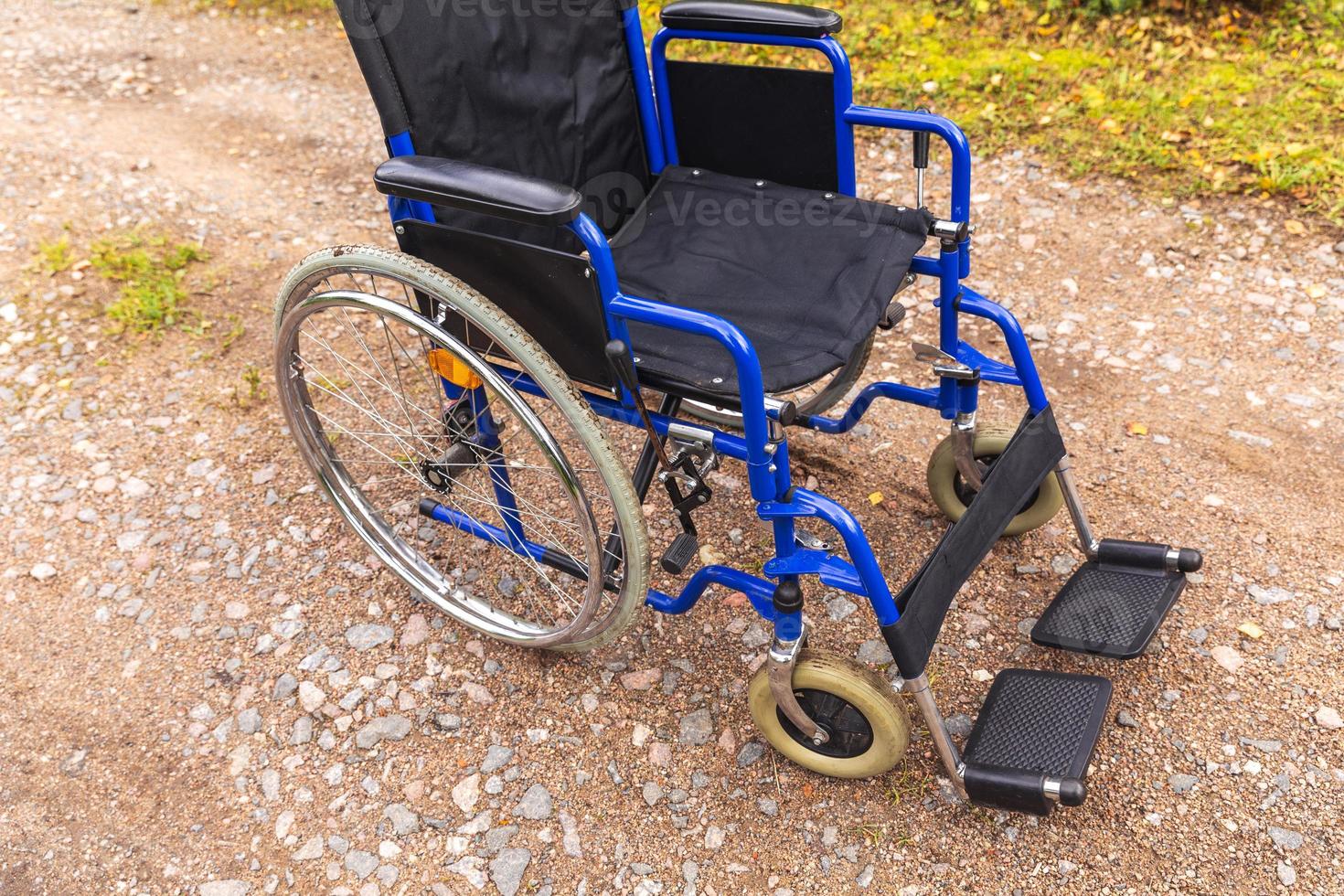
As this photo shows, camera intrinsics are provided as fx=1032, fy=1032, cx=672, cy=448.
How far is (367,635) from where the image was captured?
2.32 m

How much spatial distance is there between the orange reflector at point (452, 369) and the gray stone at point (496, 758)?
2.41ft

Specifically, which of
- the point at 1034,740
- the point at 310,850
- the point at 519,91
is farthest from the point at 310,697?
the point at 1034,740

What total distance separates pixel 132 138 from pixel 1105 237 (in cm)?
356

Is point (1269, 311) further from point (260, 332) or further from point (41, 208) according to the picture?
point (41, 208)

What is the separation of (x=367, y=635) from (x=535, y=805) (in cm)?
60

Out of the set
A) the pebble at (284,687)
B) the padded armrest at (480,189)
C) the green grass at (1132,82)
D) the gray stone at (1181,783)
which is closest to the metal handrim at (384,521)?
the padded armrest at (480,189)

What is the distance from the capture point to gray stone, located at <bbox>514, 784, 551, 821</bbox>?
1.97 meters

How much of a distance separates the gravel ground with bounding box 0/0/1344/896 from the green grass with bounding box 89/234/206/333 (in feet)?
0.22

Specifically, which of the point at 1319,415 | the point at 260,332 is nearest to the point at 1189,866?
the point at 1319,415

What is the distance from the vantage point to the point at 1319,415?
2586 millimetres

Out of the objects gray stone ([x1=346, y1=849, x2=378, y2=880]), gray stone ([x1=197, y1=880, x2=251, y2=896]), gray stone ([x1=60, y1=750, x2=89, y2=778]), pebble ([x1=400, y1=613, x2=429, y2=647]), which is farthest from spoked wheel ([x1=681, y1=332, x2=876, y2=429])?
gray stone ([x1=60, y1=750, x2=89, y2=778])

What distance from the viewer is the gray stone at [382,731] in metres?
2.11

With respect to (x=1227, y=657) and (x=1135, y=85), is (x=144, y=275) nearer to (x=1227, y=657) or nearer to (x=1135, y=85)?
(x=1227, y=657)

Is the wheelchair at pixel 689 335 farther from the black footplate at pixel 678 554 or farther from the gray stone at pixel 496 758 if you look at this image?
the gray stone at pixel 496 758
